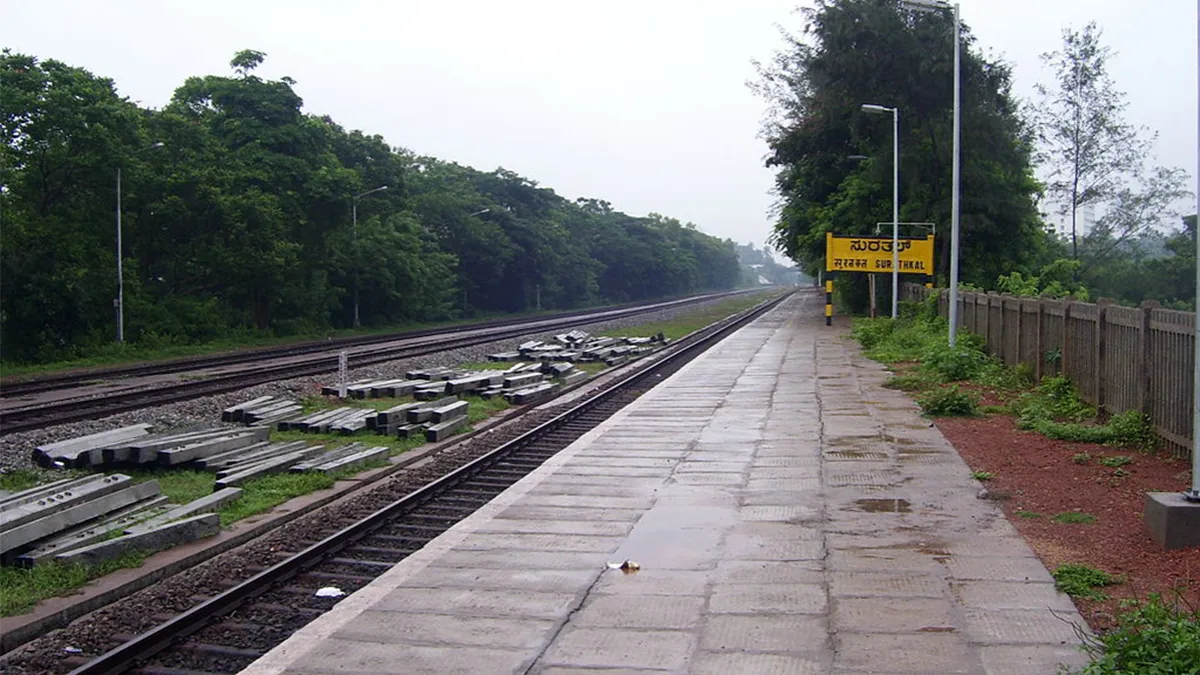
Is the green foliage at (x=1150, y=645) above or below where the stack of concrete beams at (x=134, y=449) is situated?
above

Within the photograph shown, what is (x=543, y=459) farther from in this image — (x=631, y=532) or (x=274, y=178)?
(x=274, y=178)

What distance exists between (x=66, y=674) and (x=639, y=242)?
107737 mm

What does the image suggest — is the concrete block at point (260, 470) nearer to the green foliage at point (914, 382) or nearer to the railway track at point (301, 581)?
the railway track at point (301, 581)

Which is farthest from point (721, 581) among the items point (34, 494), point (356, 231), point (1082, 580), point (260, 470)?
point (356, 231)

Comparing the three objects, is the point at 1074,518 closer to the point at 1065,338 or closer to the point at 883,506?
the point at 883,506

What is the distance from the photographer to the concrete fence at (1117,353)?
10.2 m

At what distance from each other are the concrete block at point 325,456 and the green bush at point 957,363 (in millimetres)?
11543

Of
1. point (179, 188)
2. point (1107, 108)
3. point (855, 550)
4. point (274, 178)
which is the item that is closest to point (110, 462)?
point (855, 550)

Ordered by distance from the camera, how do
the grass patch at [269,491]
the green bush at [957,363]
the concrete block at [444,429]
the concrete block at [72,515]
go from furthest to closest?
the green bush at [957,363], the concrete block at [444,429], the grass patch at [269,491], the concrete block at [72,515]

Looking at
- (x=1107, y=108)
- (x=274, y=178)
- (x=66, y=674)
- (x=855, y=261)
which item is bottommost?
(x=66, y=674)

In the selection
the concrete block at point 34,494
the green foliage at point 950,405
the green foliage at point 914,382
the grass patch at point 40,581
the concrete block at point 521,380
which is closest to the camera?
the grass patch at point 40,581

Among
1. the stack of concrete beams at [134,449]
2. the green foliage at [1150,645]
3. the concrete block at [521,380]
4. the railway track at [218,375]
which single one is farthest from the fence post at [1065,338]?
the railway track at [218,375]

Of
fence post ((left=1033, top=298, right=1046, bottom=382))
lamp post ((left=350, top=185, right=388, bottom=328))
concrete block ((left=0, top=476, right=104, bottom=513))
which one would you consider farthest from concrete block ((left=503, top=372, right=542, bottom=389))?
lamp post ((left=350, top=185, right=388, bottom=328))

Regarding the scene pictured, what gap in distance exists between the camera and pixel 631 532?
27.6 ft
